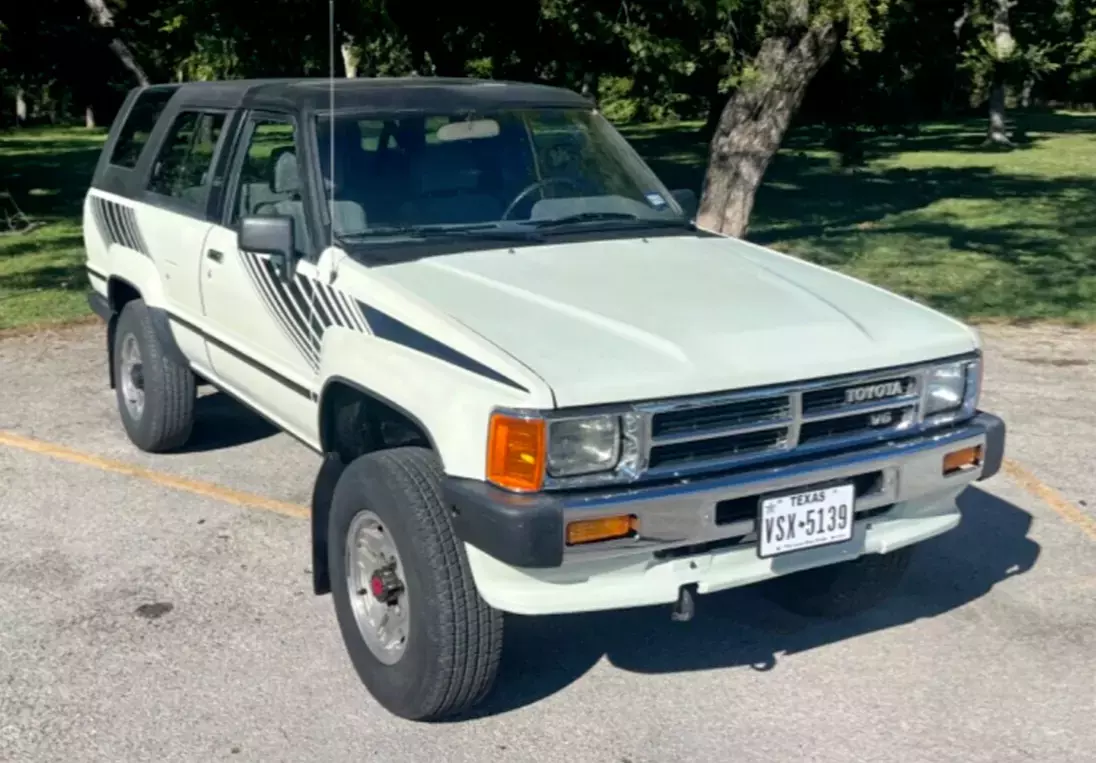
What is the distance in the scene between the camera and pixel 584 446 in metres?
3.82

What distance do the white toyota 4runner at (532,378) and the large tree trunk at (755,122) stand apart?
826 cm

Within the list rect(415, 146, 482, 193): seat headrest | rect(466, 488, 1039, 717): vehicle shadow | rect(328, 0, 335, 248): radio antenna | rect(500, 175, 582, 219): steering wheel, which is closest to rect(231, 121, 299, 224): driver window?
rect(328, 0, 335, 248): radio antenna

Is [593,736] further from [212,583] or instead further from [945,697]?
[212,583]

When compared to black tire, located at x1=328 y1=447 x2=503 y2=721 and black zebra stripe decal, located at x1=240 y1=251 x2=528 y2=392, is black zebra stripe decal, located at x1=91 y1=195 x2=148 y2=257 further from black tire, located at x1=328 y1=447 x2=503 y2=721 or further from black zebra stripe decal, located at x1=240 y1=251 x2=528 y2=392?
black tire, located at x1=328 y1=447 x2=503 y2=721

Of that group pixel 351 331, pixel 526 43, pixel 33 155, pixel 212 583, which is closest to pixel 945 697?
pixel 351 331

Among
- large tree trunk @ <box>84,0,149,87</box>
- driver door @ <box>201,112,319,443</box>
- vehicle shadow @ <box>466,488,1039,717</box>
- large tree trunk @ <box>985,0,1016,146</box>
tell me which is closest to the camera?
vehicle shadow @ <box>466,488,1039,717</box>

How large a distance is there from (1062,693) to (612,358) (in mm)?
1909

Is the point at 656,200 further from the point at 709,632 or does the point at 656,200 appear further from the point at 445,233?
the point at 709,632

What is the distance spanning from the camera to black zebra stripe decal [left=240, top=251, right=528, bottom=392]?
13.5 feet

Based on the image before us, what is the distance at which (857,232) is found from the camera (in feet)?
53.6

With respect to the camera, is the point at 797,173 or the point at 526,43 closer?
the point at 526,43

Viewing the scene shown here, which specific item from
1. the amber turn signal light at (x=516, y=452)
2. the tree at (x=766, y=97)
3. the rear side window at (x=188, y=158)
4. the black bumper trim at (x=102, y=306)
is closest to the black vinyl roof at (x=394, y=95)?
the rear side window at (x=188, y=158)

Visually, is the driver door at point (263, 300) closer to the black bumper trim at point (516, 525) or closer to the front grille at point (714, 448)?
the black bumper trim at point (516, 525)

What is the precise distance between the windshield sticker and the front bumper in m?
1.71
